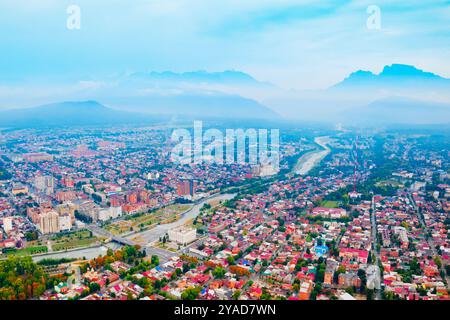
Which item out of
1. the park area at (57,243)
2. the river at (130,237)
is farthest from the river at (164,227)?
the park area at (57,243)

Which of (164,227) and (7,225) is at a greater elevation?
(7,225)

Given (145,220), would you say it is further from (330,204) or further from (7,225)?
(330,204)

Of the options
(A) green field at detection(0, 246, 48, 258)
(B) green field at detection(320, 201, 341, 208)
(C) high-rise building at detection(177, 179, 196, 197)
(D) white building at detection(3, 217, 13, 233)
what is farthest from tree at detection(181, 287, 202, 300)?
(C) high-rise building at detection(177, 179, 196, 197)

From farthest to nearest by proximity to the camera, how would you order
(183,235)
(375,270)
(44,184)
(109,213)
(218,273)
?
(44,184), (109,213), (183,235), (375,270), (218,273)

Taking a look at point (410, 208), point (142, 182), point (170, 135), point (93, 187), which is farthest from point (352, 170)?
point (170, 135)

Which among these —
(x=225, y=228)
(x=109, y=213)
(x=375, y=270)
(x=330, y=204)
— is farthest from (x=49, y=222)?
(x=330, y=204)

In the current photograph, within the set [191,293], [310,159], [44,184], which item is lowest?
[191,293]

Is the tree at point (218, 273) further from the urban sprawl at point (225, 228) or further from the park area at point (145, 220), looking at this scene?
the park area at point (145, 220)

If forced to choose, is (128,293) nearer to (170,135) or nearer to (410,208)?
(410,208)

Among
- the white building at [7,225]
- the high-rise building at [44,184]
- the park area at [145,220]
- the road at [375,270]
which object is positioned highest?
the high-rise building at [44,184]

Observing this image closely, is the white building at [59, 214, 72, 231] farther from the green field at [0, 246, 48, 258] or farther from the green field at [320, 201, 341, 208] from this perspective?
the green field at [320, 201, 341, 208]
